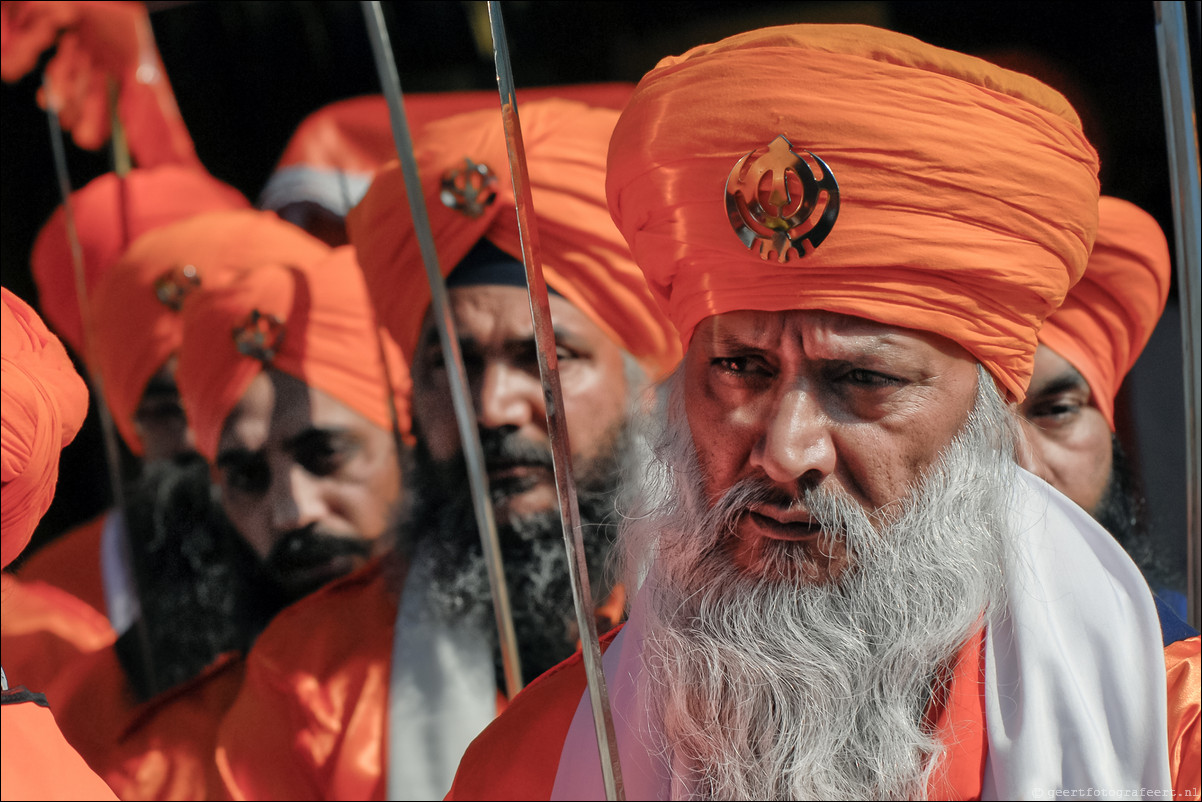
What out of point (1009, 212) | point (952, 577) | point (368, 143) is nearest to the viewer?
point (1009, 212)

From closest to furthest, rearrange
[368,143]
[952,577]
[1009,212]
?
[1009,212], [952,577], [368,143]

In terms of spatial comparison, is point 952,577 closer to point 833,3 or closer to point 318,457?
point 833,3

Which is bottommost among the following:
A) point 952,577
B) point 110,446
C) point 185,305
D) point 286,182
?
point 952,577

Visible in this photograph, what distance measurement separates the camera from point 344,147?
1.07m

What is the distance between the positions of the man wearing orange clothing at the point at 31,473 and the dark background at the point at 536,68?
27 mm

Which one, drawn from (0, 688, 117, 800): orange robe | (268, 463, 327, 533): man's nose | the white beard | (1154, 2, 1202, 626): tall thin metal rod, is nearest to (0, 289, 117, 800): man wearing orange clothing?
(0, 688, 117, 800): orange robe

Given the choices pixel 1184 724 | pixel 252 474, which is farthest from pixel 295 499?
pixel 1184 724

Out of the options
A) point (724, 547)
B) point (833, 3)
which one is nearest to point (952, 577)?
point (724, 547)

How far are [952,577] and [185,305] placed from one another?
0.87 metres

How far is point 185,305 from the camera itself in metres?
1.11

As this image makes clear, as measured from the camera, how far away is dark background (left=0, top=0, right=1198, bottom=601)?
2.90 ft

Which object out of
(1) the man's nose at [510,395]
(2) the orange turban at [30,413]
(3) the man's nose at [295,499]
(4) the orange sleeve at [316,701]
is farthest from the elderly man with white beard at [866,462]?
(2) the orange turban at [30,413]

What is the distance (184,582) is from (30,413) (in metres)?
0.25

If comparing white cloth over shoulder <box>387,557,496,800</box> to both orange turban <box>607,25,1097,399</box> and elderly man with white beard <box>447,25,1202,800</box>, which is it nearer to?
elderly man with white beard <box>447,25,1202,800</box>
